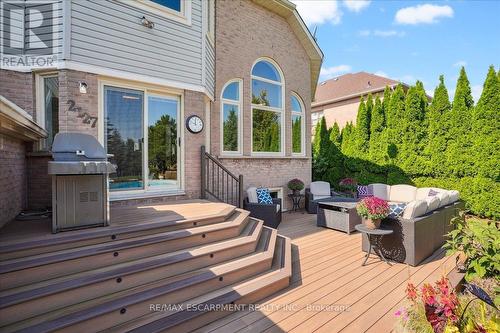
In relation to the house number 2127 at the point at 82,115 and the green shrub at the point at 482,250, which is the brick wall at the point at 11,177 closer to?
the house number 2127 at the point at 82,115

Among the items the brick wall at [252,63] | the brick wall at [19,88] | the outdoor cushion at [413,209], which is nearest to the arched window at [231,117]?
the brick wall at [252,63]

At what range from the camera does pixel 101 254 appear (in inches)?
118

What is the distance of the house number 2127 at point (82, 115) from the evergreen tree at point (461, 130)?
9.84 metres

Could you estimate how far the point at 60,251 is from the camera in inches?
114

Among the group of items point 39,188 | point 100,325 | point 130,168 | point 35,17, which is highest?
point 35,17

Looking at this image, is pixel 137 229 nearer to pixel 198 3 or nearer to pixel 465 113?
pixel 198 3

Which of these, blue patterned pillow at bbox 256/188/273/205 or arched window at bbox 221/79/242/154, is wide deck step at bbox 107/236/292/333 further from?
arched window at bbox 221/79/242/154

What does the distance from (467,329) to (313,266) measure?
2419 millimetres

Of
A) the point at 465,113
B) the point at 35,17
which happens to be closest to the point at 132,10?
the point at 35,17

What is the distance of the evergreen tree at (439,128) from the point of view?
850 centimetres

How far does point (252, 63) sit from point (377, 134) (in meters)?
5.93

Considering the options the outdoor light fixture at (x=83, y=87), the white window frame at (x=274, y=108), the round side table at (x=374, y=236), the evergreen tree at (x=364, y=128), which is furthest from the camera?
the evergreen tree at (x=364, y=128)

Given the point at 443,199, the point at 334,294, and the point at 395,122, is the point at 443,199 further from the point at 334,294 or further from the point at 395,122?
the point at 395,122

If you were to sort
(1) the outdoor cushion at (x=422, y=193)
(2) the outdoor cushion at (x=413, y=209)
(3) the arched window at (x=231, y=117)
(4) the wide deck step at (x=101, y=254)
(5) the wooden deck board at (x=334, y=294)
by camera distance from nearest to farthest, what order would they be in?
(4) the wide deck step at (x=101, y=254) < (5) the wooden deck board at (x=334, y=294) < (2) the outdoor cushion at (x=413, y=209) < (1) the outdoor cushion at (x=422, y=193) < (3) the arched window at (x=231, y=117)
